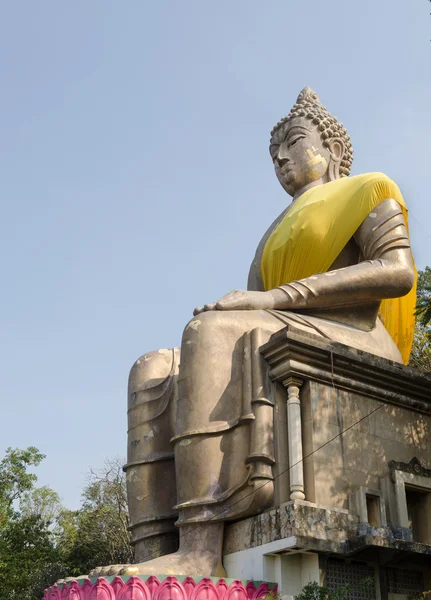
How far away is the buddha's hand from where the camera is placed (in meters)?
8.12

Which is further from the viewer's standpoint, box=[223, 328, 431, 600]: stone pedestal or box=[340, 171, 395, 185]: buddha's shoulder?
box=[340, 171, 395, 185]: buddha's shoulder

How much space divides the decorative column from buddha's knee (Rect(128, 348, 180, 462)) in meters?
1.34

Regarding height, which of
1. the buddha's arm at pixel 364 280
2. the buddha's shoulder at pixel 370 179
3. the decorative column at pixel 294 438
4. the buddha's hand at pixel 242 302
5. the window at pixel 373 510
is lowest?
the window at pixel 373 510

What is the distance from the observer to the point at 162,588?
651cm

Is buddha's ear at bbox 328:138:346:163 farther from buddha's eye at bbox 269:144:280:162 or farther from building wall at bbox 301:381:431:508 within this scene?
building wall at bbox 301:381:431:508

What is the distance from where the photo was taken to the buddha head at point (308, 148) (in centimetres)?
1005

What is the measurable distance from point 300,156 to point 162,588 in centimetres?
538

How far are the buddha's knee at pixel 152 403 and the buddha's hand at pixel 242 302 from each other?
2.42 feet

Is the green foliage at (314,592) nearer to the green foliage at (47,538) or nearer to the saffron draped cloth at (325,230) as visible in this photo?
the saffron draped cloth at (325,230)

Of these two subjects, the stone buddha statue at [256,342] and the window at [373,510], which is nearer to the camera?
the stone buddha statue at [256,342]

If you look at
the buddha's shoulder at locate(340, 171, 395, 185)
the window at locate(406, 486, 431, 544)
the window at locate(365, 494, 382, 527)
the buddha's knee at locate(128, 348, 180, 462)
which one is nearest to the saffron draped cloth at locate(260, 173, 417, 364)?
the buddha's shoulder at locate(340, 171, 395, 185)

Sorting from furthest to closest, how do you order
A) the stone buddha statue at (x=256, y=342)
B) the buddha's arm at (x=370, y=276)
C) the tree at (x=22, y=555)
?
the tree at (x=22, y=555) → the buddha's arm at (x=370, y=276) → the stone buddha statue at (x=256, y=342)

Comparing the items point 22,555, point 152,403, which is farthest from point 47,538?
point 152,403

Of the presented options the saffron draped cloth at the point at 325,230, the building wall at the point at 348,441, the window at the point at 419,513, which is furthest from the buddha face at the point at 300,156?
the window at the point at 419,513
